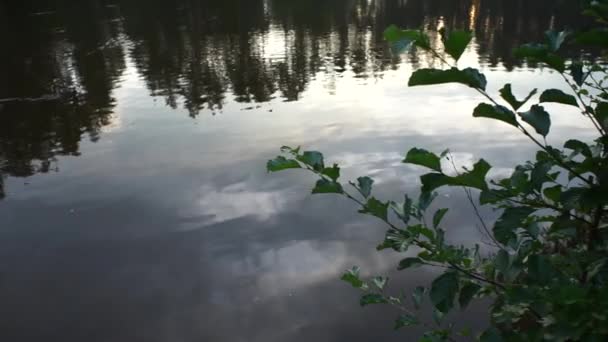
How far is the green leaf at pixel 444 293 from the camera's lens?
1.30 meters

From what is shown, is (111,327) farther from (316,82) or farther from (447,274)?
(316,82)

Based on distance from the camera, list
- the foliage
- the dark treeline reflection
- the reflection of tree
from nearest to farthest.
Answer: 1. the foliage
2. the reflection of tree
3. the dark treeline reflection

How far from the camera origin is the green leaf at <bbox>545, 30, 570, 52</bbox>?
46.6 inches

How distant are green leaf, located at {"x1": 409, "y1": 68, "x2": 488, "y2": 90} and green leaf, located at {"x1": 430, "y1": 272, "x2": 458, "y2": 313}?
0.53m

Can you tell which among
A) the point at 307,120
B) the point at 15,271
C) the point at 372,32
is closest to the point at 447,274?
the point at 15,271

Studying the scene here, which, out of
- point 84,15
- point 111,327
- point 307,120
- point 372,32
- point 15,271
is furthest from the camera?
point 84,15

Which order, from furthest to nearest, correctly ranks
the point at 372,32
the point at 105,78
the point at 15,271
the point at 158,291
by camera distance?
the point at 372,32, the point at 105,78, the point at 15,271, the point at 158,291

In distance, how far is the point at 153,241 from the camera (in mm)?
5660

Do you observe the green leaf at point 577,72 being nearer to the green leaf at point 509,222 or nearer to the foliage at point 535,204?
the foliage at point 535,204

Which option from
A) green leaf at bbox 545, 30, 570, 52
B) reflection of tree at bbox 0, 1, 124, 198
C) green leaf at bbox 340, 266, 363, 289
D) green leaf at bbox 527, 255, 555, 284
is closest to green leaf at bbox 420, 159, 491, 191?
green leaf at bbox 527, 255, 555, 284

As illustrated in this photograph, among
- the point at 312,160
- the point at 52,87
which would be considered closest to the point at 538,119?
the point at 312,160

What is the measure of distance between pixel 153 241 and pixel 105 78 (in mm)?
10476

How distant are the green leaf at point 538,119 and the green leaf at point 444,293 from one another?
451mm

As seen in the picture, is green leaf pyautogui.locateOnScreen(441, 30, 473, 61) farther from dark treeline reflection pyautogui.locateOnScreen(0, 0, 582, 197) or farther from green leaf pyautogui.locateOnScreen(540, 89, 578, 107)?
Answer: dark treeline reflection pyautogui.locateOnScreen(0, 0, 582, 197)
